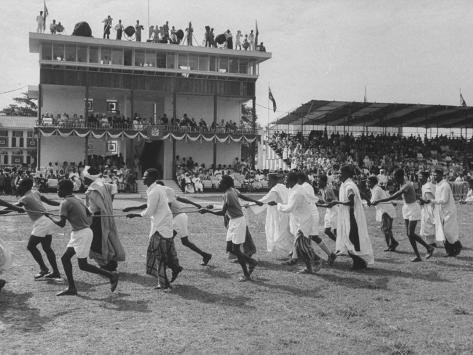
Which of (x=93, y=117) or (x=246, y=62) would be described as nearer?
(x=93, y=117)

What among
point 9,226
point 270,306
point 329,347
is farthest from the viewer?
point 9,226

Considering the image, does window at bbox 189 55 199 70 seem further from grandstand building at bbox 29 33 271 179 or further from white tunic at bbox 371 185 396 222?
white tunic at bbox 371 185 396 222

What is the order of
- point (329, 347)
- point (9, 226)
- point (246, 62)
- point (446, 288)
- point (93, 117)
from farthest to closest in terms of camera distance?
point (246, 62)
point (93, 117)
point (9, 226)
point (446, 288)
point (329, 347)

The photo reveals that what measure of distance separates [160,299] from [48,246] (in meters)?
2.33

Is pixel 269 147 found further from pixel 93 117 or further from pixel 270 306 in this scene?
pixel 270 306

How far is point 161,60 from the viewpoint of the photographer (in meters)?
38.1

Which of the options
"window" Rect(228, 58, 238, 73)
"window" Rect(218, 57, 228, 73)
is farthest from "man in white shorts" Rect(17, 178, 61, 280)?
"window" Rect(228, 58, 238, 73)

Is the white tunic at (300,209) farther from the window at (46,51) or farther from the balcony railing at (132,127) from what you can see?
the window at (46,51)

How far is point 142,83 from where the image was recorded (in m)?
37.1

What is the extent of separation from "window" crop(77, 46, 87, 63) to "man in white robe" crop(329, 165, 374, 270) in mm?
30203

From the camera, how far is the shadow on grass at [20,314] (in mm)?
5977

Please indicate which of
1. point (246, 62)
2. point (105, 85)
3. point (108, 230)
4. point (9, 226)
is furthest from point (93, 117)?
point (108, 230)

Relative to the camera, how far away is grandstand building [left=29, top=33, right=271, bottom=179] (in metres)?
35.2

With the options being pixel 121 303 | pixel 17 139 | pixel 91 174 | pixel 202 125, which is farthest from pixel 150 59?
pixel 17 139
